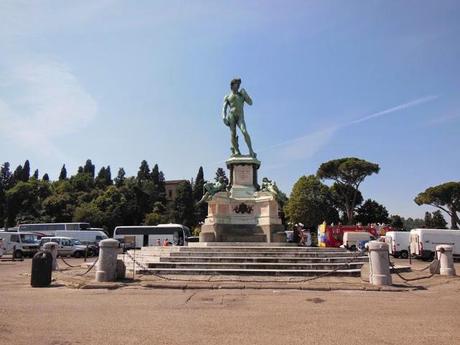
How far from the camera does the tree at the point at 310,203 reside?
64500mm

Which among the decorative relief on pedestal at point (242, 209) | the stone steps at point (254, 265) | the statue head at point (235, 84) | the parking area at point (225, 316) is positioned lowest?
the parking area at point (225, 316)

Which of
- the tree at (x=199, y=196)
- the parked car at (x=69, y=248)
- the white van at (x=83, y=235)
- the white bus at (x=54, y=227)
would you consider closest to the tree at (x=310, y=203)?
the tree at (x=199, y=196)

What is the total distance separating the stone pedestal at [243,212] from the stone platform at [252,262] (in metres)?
3.94

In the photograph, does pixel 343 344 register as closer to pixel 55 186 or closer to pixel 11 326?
pixel 11 326

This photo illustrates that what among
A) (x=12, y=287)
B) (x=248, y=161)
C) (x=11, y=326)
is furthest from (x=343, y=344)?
(x=248, y=161)

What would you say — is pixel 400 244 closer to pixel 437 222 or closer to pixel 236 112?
pixel 236 112

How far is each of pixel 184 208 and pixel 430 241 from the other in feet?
194

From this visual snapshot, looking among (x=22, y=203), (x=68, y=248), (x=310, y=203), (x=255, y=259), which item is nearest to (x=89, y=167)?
(x=22, y=203)

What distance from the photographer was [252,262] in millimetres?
15133

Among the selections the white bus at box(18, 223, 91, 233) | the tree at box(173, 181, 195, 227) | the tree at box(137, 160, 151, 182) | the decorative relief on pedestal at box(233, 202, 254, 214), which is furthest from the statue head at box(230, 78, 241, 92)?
the tree at box(137, 160, 151, 182)

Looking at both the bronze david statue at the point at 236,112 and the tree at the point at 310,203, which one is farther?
the tree at the point at 310,203

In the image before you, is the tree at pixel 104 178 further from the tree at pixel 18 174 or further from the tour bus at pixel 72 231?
the tour bus at pixel 72 231

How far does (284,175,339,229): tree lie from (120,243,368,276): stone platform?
4773 centimetres

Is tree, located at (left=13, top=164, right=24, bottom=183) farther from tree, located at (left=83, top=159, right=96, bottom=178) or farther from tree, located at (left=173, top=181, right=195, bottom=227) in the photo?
tree, located at (left=173, top=181, right=195, bottom=227)
